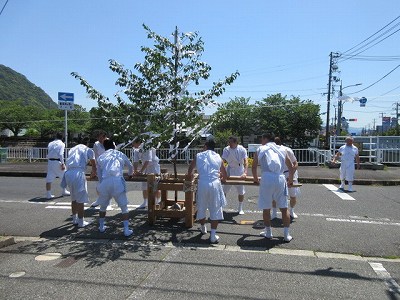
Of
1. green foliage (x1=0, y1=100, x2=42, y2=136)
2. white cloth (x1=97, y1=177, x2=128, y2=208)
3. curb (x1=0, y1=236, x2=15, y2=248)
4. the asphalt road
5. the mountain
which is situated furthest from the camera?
the mountain

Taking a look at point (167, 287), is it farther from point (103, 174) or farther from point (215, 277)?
point (103, 174)

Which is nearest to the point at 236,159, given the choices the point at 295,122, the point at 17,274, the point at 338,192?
the point at 17,274

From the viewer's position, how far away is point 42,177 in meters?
15.5

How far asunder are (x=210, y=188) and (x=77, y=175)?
2.59 m

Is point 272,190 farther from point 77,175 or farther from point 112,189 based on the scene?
point 77,175

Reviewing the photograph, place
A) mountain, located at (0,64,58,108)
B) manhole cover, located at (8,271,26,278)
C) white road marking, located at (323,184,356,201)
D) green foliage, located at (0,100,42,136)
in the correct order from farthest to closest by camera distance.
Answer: mountain, located at (0,64,58,108) < green foliage, located at (0,100,42,136) < white road marking, located at (323,184,356,201) < manhole cover, located at (8,271,26,278)

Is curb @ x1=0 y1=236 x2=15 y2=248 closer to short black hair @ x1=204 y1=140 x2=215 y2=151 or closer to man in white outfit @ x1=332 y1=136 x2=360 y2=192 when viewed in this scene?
short black hair @ x1=204 y1=140 x2=215 y2=151

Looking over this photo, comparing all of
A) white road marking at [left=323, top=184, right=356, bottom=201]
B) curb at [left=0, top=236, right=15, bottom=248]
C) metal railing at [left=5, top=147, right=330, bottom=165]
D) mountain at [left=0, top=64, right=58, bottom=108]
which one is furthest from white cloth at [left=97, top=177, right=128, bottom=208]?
mountain at [left=0, top=64, right=58, bottom=108]

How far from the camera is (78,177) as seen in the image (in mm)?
6945

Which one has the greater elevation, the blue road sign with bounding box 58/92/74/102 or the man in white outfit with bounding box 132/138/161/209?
the blue road sign with bounding box 58/92/74/102

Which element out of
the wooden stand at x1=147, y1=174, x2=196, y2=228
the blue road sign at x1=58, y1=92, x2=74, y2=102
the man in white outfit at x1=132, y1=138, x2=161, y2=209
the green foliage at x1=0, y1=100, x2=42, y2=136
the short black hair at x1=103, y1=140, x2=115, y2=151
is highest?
the green foliage at x1=0, y1=100, x2=42, y2=136

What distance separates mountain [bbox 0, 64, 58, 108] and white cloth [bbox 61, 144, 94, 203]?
334 feet

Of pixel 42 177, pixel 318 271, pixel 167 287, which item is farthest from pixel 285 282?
pixel 42 177

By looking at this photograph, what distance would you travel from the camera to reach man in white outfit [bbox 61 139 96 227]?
6.93m
